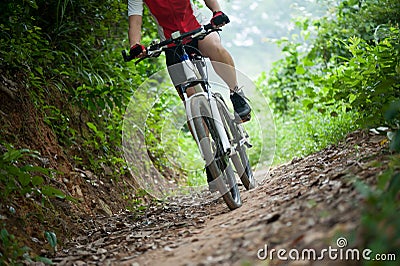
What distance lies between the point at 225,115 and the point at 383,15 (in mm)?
3147

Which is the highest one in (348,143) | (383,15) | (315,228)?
(383,15)

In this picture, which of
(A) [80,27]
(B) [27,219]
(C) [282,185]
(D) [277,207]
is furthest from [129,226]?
(A) [80,27]

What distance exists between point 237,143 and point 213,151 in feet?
2.81

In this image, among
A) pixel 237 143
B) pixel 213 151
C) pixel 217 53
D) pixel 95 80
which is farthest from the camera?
pixel 95 80

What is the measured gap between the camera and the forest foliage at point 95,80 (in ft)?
10.6

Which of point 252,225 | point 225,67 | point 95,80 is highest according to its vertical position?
point 95,80

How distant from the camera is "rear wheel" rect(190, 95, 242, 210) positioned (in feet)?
10.8

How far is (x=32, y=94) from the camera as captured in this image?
384 cm

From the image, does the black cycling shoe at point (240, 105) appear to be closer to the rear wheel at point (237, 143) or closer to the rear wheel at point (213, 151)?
the rear wheel at point (237, 143)

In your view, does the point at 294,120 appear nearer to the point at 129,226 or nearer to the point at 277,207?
the point at 129,226

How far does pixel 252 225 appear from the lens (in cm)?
230

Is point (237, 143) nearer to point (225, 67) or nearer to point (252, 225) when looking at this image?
point (225, 67)

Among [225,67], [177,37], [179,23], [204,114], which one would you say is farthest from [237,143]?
[177,37]

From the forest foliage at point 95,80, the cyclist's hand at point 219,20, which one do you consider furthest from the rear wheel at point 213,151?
the forest foliage at point 95,80
